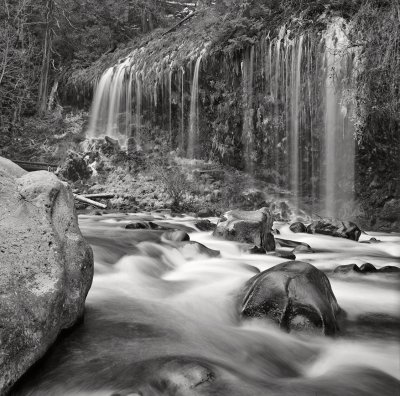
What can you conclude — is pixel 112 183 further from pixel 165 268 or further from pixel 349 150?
pixel 165 268

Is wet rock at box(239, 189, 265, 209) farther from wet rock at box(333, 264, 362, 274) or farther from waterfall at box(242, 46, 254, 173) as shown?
wet rock at box(333, 264, 362, 274)

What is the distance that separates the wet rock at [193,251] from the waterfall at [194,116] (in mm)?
8912

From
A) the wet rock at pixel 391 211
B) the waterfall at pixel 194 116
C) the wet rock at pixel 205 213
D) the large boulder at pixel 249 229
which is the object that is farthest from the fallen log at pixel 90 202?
the wet rock at pixel 391 211

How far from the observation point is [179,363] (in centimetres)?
222

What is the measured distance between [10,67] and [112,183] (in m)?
7.42

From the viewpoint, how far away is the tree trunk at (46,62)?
63.6 feet

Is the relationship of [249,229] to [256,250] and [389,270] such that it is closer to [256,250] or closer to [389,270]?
[256,250]

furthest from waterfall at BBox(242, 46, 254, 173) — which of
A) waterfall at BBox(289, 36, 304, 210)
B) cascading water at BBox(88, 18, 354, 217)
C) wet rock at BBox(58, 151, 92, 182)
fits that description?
wet rock at BBox(58, 151, 92, 182)

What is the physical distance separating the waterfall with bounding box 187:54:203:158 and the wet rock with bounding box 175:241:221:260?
891 cm

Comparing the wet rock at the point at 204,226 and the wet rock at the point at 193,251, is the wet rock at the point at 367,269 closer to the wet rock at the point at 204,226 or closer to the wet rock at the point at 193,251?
the wet rock at the point at 193,251

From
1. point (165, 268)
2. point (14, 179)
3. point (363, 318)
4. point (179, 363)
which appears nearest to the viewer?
point (179, 363)

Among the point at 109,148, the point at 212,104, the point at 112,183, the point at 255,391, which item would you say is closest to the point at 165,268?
the point at 255,391

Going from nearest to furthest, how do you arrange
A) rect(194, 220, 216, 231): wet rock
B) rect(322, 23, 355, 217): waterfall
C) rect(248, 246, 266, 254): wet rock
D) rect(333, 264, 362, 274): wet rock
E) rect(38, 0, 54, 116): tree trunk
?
rect(333, 264, 362, 274): wet rock, rect(248, 246, 266, 254): wet rock, rect(194, 220, 216, 231): wet rock, rect(322, 23, 355, 217): waterfall, rect(38, 0, 54, 116): tree trunk

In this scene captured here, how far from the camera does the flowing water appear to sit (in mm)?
2105
